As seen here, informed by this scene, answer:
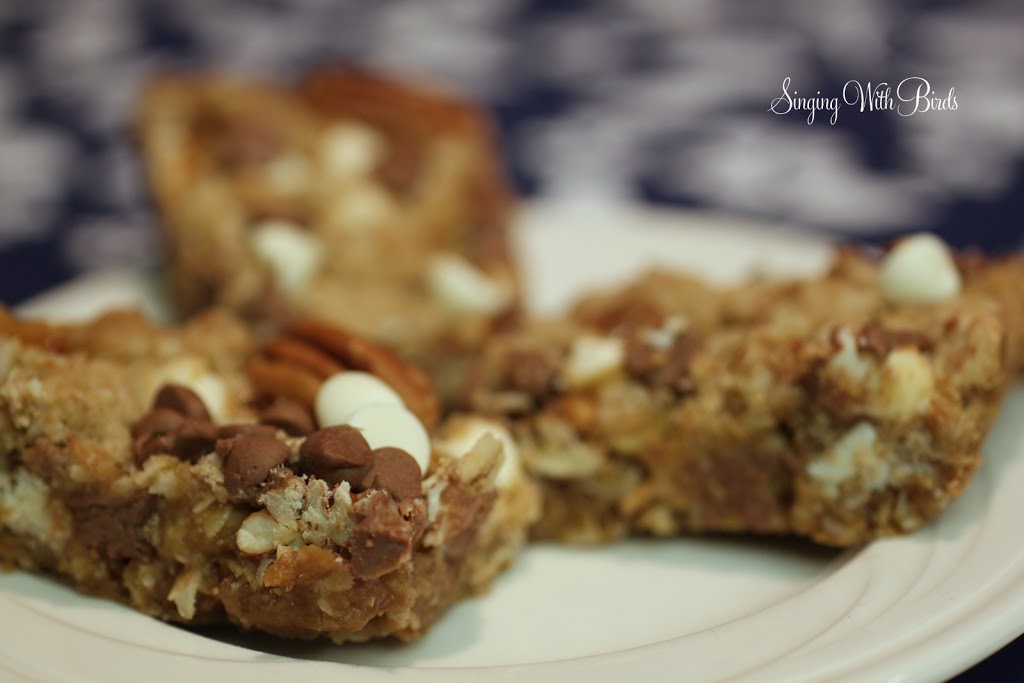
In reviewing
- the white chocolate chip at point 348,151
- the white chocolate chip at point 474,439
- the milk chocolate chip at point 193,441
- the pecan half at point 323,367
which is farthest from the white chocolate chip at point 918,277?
the white chocolate chip at point 348,151

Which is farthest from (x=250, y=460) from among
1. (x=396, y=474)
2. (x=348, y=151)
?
(x=348, y=151)

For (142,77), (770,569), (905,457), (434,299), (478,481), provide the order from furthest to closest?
(142,77) → (434,299) → (770,569) → (905,457) → (478,481)

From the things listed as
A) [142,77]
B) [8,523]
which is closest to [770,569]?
[8,523]

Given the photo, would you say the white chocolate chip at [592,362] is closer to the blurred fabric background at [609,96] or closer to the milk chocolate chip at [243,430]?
the milk chocolate chip at [243,430]

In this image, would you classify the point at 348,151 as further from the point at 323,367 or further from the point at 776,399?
the point at 776,399

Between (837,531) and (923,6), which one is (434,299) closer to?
(837,531)

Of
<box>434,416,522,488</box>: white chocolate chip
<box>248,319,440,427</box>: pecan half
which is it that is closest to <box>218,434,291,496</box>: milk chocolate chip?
<box>248,319,440,427</box>: pecan half

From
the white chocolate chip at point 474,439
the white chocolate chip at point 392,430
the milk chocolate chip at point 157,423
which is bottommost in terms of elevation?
the white chocolate chip at point 474,439

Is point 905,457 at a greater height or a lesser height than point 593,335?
greater
